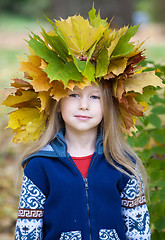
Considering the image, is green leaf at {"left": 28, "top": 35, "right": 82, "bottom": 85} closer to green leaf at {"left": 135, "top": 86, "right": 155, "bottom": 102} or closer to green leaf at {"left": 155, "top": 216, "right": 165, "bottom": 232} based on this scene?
green leaf at {"left": 135, "top": 86, "right": 155, "bottom": 102}

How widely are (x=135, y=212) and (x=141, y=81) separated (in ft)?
2.41

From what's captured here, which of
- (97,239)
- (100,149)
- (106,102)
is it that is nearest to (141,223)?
(97,239)

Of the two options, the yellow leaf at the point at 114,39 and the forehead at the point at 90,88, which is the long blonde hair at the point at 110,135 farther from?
the yellow leaf at the point at 114,39

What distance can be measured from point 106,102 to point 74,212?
0.63 m

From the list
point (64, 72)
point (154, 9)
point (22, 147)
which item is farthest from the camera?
point (154, 9)

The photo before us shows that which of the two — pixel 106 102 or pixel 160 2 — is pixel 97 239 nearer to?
pixel 106 102

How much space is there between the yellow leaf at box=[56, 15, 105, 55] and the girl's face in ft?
0.75

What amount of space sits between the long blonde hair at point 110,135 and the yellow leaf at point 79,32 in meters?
0.24

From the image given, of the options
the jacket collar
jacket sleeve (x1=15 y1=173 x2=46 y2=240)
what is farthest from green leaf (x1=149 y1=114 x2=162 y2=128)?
jacket sleeve (x1=15 y1=173 x2=46 y2=240)

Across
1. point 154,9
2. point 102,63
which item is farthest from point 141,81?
point 154,9

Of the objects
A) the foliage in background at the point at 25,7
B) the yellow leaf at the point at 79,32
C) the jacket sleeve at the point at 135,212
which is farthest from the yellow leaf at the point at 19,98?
the foliage in background at the point at 25,7

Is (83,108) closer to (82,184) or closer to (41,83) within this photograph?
(41,83)

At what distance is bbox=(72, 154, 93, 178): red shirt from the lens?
6.63ft

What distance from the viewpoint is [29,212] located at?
195cm
